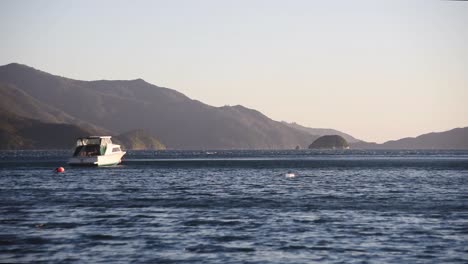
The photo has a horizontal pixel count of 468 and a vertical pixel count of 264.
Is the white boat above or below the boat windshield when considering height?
below

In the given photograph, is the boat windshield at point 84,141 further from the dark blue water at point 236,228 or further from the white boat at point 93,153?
the dark blue water at point 236,228

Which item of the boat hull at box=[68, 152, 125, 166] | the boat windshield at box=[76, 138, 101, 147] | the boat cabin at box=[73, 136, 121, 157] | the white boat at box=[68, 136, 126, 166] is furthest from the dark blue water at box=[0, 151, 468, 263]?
the boat windshield at box=[76, 138, 101, 147]

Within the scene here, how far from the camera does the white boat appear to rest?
13362cm

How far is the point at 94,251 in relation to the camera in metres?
30.5

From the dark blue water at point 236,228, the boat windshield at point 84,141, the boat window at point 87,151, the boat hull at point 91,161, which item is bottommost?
the dark blue water at point 236,228

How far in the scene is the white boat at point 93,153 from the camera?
134 meters

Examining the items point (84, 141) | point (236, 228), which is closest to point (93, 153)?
point (84, 141)

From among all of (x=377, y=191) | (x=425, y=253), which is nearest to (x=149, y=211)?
(x=425, y=253)

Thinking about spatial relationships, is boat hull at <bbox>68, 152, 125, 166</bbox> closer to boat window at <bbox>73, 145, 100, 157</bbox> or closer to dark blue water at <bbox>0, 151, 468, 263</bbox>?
boat window at <bbox>73, 145, 100, 157</bbox>

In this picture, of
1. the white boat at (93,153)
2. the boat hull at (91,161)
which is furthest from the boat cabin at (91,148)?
the boat hull at (91,161)

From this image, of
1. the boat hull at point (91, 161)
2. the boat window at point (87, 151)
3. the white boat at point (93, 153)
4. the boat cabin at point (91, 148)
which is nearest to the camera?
the boat hull at point (91, 161)

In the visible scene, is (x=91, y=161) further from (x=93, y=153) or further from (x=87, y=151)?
(x=87, y=151)

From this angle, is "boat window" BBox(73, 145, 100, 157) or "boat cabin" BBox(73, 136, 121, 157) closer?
"boat cabin" BBox(73, 136, 121, 157)

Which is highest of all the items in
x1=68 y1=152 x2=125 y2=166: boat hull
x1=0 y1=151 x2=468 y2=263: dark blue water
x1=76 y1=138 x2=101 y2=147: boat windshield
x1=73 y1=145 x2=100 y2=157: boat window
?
x1=76 y1=138 x2=101 y2=147: boat windshield
